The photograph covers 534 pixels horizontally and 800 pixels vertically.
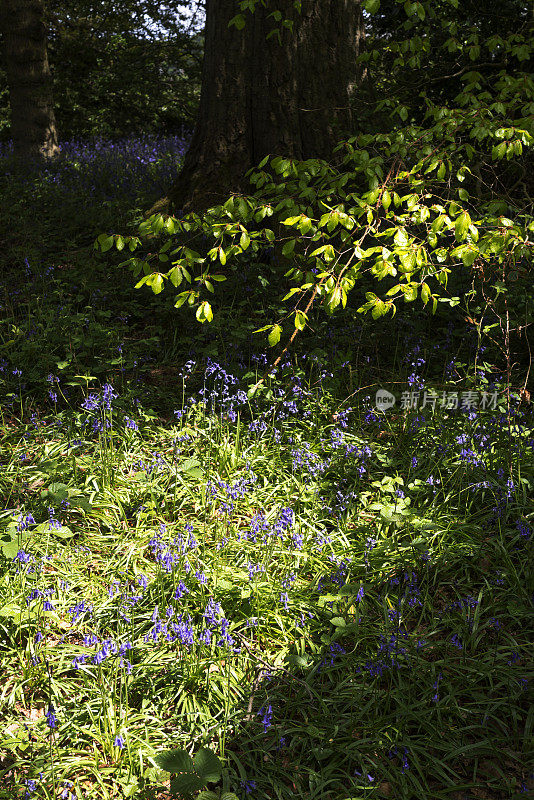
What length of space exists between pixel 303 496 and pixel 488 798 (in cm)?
161

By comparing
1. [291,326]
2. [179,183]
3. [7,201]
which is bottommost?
[291,326]

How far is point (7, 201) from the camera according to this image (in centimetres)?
660

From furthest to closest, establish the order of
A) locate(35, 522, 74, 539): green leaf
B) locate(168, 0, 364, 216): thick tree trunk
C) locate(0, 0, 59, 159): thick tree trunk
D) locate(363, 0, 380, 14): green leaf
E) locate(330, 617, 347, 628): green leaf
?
locate(0, 0, 59, 159): thick tree trunk < locate(168, 0, 364, 216): thick tree trunk < locate(363, 0, 380, 14): green leaf < locate(35, 522, 74, 539): green leaf < locate(330, 617, 347, 628): green leaf


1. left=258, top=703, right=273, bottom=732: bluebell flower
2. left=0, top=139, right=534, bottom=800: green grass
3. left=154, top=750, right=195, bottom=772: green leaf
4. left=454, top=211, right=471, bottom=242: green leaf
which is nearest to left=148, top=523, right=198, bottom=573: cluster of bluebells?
left=0, top=139, right=534, bottom=800: green grass

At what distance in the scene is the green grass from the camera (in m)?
2.17

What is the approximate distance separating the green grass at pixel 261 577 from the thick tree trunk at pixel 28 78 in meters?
5.33

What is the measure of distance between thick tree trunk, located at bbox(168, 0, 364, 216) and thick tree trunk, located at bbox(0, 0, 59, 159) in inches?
157

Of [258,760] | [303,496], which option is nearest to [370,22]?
[303,496]

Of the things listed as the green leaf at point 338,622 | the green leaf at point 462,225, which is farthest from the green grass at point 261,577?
the green leaf at point 462,225

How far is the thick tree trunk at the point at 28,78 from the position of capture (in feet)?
26.6

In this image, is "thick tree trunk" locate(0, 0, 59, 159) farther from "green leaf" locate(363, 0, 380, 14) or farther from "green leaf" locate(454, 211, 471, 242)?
"green leaf" locate(454, 211, 471, 242)

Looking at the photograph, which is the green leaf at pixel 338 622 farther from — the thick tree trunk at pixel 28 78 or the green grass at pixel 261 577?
the thick tree trunk at pixel 28 78

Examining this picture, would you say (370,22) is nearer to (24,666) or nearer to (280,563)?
(280,563)

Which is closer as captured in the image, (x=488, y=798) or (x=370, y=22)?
(x=488, y=798)
